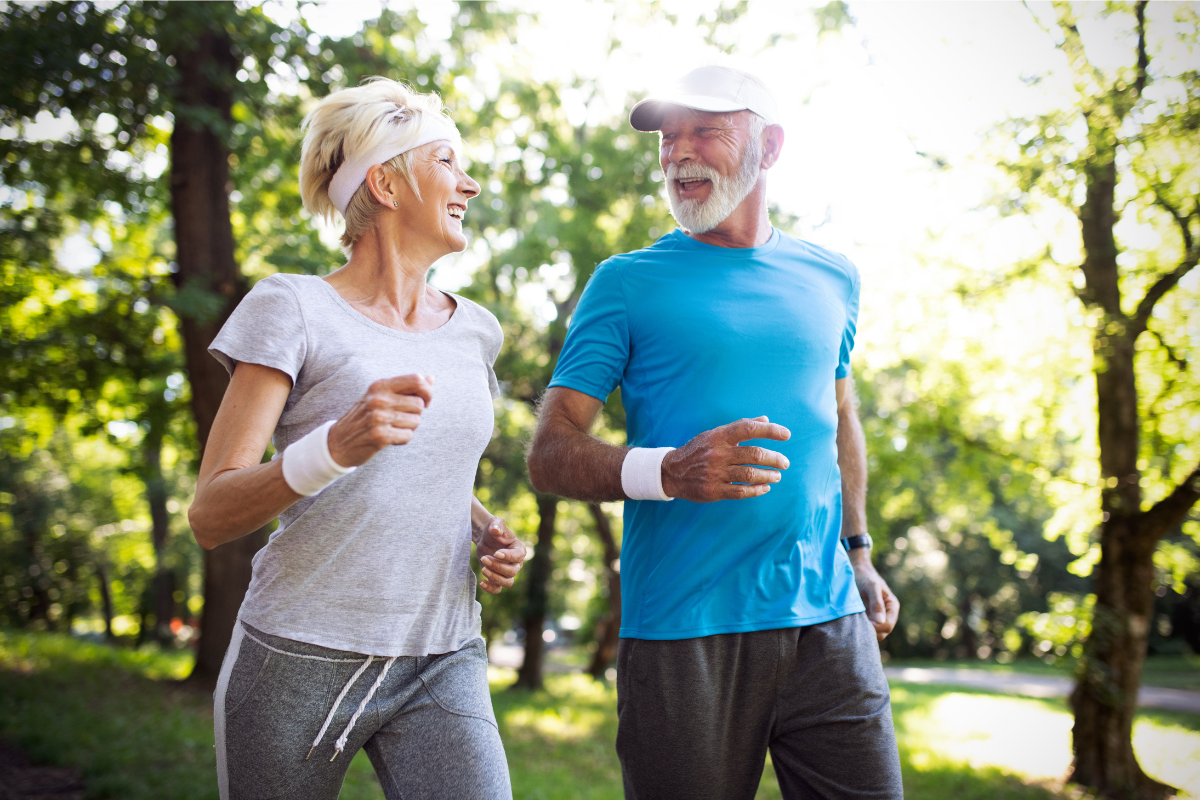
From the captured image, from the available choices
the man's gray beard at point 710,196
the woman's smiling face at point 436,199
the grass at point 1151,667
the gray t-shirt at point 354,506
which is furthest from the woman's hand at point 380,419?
the grass at point 1151,667

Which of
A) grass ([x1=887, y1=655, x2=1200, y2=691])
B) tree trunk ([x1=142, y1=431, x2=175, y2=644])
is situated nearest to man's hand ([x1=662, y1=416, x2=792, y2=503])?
grass ([x1=887, y1=655, x2=1200, y2=691])

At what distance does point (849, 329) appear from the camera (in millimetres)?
2785

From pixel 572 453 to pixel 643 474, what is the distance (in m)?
0.25

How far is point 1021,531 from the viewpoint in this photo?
32.1 m

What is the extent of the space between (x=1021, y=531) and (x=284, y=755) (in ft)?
115

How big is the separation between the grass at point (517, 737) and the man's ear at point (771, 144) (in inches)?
223

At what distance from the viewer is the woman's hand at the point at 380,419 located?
1618 millimetres

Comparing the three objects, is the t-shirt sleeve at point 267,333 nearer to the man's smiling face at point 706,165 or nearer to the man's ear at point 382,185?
the man's ear at point 382,185

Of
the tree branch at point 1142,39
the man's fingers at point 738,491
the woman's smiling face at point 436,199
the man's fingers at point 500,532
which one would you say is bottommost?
the man's fingers at point 500,532

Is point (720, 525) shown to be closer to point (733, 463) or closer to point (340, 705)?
point (733, 463)

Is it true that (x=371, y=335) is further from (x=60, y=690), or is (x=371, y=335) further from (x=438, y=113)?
(x=60, y=690)

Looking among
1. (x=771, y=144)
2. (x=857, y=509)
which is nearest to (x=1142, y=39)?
(x=771, y=144)

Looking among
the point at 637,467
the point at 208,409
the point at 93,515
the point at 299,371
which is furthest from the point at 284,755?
the point at 93,515

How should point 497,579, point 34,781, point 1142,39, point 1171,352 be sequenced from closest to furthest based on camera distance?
point 497,579, point 34,781, point 1142,39, point 1171,352
